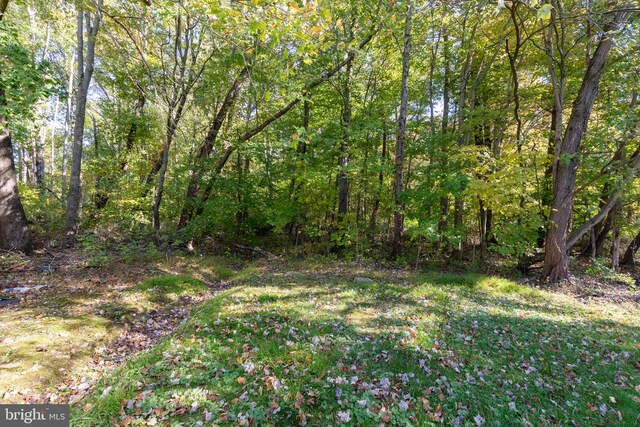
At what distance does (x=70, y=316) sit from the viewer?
476cm

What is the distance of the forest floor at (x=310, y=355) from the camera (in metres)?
2.93

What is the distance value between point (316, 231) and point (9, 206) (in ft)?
29.5

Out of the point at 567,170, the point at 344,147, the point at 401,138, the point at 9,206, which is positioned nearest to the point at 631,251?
Answer: the point at 567,170

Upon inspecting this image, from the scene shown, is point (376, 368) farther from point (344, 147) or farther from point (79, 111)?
point (79, 111)

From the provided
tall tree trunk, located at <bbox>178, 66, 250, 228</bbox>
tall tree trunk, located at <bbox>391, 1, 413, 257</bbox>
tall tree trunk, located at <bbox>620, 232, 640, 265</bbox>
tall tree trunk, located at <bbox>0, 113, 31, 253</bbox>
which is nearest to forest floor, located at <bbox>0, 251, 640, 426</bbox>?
tall tree trunk, located at <bbox>0, 113, 31, 253</bbox>

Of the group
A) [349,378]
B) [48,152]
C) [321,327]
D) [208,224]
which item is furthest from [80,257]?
[48,152]

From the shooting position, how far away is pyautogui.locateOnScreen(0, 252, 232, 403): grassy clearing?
320cm

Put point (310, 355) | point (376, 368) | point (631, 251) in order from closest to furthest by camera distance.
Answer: point (376, 368), point (310, 355), point (631, 251)

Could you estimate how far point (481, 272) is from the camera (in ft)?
35.4

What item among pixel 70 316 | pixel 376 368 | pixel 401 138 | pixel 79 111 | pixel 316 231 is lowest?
pixel 376 368

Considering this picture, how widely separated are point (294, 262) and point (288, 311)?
5.67m

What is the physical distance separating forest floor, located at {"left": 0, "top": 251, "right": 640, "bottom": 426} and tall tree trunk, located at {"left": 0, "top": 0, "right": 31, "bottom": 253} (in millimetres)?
940

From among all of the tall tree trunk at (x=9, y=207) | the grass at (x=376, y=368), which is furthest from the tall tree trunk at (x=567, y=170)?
the tall tree trunk at (x=9, y=207)

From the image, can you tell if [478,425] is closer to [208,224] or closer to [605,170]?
[605,170]
